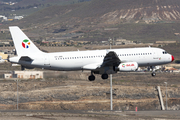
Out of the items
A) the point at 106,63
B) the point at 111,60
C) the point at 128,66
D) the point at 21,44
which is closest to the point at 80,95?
the point at 106,63

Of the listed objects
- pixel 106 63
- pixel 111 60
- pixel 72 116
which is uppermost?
pixel 111 60

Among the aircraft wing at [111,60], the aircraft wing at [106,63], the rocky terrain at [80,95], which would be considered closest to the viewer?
the aircraft wing at [111,60]

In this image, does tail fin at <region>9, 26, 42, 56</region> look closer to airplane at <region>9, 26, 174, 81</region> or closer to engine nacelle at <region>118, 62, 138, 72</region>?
airplane at <region>9, 26, 174, 81</region>

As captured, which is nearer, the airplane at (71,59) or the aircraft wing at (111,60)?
the aircraft wing at (111,60)

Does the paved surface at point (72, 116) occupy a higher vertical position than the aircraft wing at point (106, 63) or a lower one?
lower

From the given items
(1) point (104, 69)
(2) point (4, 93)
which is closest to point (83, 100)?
(2) point (4, 93)

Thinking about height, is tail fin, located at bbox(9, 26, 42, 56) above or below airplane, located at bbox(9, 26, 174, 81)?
above

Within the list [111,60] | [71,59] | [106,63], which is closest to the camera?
[111,60]

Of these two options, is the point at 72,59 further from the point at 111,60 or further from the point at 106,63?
the point at 111,60

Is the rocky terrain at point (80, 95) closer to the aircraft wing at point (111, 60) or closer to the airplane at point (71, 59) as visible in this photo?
the airplane at point (71, 59)

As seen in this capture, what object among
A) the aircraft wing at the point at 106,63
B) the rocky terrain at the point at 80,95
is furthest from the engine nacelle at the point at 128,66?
the rocky terrain at the point at 80,95

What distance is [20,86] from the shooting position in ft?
418

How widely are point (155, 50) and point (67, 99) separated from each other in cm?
5296

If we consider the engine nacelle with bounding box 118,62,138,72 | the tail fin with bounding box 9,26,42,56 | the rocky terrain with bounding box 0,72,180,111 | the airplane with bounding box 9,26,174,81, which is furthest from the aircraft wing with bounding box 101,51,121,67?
the rocky terrain with bounding box 0,72,180,111
